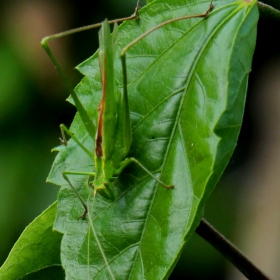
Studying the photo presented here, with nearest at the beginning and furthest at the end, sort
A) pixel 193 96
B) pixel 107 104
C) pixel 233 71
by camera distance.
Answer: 1. pixel 233 71
2. pixel 193 96
3. pixel 107 104

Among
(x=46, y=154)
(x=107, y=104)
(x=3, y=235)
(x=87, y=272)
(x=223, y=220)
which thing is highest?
(x=107, y=104)

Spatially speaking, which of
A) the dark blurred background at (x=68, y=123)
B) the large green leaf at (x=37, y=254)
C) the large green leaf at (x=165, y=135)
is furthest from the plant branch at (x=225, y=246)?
the dark blurred background at (x=68, y=123)

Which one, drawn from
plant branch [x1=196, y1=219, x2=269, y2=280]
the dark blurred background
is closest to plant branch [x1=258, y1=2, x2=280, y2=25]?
plant branch [x1=196, y1=219, x2=269, y2=280]

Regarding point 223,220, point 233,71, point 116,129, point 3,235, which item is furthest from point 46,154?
point 233,71

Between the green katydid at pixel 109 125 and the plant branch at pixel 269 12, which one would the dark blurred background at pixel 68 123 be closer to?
the green katydid at pixel 109 125

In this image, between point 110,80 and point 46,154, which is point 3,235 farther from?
point 110,80

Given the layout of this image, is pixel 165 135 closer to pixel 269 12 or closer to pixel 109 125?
pixel 109 125
